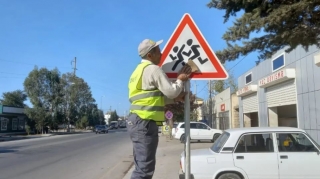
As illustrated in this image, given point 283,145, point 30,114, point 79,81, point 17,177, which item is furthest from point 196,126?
point 79,81

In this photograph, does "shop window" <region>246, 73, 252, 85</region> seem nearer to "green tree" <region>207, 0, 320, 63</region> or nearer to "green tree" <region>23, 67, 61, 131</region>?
"green tree" <region>207, 0, 320, 63</region>

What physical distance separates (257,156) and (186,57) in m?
4.48

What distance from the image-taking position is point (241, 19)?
6.76 metres

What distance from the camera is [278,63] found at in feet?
61.8

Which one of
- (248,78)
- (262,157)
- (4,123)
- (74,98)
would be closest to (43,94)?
(4,123)

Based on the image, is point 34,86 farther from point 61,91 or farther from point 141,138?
point 141,138

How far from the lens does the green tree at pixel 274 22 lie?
6.40 meters

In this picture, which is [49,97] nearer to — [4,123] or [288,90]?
[4,123]

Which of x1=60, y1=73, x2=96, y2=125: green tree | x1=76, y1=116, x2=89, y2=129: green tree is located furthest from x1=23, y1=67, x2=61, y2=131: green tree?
x1=76, y1=116, x2=89, y2=129: green tree

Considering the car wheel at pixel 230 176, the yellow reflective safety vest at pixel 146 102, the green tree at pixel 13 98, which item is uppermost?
the green tree at pixel 13 98

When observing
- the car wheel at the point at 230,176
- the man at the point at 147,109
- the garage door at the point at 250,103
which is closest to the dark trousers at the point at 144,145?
the man at the point at 147,109

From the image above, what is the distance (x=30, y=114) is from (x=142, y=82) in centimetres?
5308

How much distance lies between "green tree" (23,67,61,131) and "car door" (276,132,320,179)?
49.2m

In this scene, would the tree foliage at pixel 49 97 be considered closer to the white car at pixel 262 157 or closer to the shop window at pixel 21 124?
the shop window at pixel 21 124
